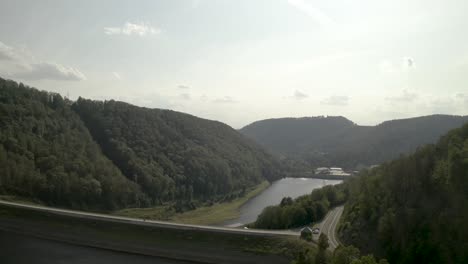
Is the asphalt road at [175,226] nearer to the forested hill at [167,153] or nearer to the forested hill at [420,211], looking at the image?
the forested hill at [420,211]

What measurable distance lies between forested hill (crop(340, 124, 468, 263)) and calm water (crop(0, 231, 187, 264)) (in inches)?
881

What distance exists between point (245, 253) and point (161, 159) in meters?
78.5

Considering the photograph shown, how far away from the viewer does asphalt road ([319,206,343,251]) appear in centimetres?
4600

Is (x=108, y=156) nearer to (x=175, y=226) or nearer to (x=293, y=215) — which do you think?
(x=175, y=226)

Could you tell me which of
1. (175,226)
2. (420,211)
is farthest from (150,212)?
(420,211)

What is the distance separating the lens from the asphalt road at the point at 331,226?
4600cm

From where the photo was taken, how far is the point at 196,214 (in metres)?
88.9

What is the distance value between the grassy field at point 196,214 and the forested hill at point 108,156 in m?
5.61

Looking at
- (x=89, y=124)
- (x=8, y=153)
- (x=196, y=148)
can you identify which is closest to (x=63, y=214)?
(x=8, y=153)

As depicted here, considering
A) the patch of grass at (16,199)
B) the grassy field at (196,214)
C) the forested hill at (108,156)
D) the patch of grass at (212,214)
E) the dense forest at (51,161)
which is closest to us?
the patch of grass at (16,199)

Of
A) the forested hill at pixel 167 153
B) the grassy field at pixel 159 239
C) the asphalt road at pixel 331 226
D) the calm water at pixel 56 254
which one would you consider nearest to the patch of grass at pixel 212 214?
the forested hill at pixel 167 153

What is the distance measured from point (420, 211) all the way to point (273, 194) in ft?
289

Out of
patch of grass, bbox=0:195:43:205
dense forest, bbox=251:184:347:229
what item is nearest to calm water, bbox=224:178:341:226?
dense forest, bbox=251:184:347:229

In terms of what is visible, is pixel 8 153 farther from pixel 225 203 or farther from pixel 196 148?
pixel 196 148
